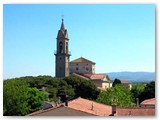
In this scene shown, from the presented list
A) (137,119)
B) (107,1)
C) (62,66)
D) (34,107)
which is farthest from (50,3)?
(62,66)

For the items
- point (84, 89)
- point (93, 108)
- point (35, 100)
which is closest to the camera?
point (93, 108)

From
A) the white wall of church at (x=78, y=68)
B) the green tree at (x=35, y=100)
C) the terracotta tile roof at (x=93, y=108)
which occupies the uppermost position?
the white wall of church at (x=78, y=68)

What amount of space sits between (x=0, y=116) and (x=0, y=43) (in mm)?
1188

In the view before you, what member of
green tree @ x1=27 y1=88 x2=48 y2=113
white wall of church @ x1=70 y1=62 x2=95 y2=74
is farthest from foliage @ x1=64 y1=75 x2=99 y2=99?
white wall of church @ x1=70 y1=62 x2=95 y2=74

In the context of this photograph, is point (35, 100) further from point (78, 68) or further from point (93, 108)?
point (78, 68)

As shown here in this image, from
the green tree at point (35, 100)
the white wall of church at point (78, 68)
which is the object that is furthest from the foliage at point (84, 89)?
the white wall of church at point (78, 68)

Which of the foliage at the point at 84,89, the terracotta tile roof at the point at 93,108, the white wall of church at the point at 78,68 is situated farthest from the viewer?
the white wall of church at the point at 78,68

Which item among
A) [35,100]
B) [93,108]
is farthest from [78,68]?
[93,108]

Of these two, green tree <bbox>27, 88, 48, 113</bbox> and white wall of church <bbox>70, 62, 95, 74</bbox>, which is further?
white wall of church <bbox>70, 62, 95, 74</bbox>

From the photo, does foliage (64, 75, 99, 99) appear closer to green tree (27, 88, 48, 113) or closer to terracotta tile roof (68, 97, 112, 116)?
green tree (27, 88, 48, 113)

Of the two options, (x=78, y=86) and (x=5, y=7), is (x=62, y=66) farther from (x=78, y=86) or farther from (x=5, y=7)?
(x=5, y=7)

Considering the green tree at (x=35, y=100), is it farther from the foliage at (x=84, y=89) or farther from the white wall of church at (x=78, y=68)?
the white wall of church at (x=78, y=68)

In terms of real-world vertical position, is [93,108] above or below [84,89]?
above

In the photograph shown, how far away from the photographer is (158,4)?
6.15 m
